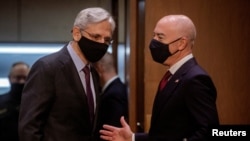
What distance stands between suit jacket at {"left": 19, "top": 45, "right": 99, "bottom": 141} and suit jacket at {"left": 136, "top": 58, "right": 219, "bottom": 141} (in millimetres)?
356

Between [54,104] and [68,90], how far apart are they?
0.09 metres

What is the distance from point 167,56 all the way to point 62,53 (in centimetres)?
52

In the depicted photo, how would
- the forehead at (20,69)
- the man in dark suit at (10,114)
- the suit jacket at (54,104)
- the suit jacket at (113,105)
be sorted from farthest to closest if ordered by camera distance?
the forehead at (20,69)
the man in dark suit at (10,114)
the suit jacket at (113,105)
the suit jacket at (54,104)

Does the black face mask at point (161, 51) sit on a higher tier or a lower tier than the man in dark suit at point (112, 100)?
higher

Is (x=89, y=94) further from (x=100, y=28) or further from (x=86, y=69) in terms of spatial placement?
(x=100, y=28)

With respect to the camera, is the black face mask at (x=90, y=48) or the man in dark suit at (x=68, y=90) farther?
the black face mask at (x=90, y=48)

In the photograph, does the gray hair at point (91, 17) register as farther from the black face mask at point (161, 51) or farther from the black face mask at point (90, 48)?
the black face mask at point (161, 51)

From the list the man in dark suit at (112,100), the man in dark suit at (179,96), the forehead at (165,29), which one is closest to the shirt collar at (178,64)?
the man in dark suit at (179,96)

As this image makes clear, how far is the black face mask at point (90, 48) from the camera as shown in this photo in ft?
7.41

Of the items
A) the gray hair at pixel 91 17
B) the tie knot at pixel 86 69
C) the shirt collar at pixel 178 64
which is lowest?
the tie knot at pixel 86 69

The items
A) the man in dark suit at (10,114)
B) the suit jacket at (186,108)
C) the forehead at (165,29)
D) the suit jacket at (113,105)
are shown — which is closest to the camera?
the suit jacket at (186,108)

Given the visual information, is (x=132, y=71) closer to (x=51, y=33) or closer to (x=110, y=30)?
(x=110, y=30)

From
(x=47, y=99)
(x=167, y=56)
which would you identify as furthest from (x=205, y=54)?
(x=47, y=99)

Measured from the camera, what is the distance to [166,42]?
2.23 meters
